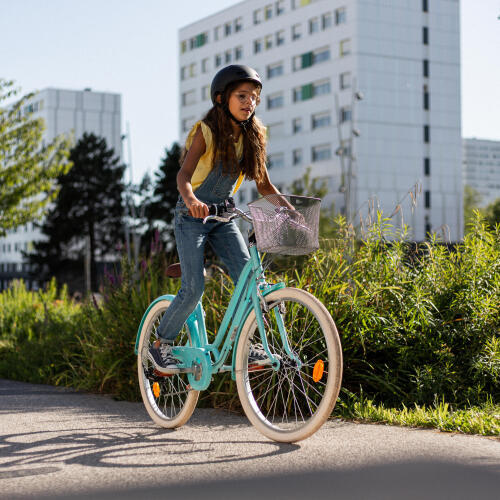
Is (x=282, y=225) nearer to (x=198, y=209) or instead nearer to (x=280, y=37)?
(x=198, y=209)

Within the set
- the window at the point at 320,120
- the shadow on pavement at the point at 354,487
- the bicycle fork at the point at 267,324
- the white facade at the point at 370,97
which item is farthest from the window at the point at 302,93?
the shadow on pavement at the point at 354,487

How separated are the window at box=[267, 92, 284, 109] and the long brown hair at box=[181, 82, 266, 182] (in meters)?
65.3

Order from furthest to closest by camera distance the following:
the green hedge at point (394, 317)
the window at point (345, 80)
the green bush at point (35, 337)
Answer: the window at point (345, 80) → the green bush at point (35, 337) → the green hedge at point (394, 317)

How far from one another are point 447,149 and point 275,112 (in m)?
14.6

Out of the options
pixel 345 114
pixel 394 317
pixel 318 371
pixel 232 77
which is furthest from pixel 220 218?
pixel 345 114

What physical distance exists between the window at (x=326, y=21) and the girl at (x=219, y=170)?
62748 mm

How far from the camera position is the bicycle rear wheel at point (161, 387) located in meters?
5.32

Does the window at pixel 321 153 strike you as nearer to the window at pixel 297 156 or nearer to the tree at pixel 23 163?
the window at pixel 297 156

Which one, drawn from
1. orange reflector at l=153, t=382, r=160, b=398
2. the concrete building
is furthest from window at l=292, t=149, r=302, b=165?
orange reflector at l=153, t=382, r=160, b=398

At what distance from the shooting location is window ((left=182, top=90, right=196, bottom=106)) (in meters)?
78.2

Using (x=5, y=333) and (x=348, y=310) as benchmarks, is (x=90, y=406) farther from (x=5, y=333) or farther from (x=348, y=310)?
(x=5, y=333)

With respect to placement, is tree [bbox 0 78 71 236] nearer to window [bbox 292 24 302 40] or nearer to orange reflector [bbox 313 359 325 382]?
orange reflector [bbox 313 359 325 382]

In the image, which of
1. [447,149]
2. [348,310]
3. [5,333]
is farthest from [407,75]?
[348,310]

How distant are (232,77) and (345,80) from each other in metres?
60.7
